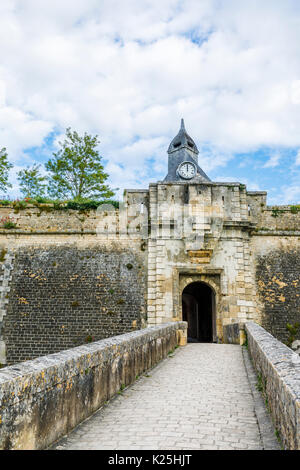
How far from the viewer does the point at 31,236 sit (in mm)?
14836

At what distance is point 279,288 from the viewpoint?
46.5ft

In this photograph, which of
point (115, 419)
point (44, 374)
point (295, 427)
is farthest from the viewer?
point (115, 419)

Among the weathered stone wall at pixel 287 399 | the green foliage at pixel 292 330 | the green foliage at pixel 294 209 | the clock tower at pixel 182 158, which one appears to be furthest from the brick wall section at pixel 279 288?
the clock tower at pixel 182 158

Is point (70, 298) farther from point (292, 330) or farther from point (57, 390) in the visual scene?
point (57, 390)

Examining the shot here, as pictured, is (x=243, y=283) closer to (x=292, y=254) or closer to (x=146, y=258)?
(x=292, y=254)

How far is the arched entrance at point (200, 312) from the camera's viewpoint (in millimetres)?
17533

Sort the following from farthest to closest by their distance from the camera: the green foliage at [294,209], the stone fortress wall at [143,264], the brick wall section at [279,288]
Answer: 1. the green foliage at [294,209]
2. the brick wall section at [279,288]
3. the stone fortress wall at [143,264]

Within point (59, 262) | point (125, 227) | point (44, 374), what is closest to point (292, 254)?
point (125, 227)

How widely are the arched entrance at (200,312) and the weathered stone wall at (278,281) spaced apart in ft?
7.65

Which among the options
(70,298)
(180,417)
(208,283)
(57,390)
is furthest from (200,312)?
(57,390)

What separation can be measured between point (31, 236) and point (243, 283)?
936 centimetres

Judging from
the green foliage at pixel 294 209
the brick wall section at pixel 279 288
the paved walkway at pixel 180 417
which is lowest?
the paved walkway at pixel 180 417

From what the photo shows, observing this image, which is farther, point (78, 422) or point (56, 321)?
point (56, 321)

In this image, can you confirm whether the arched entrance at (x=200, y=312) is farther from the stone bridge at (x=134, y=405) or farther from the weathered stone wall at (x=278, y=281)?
the stone bridge at (x=134, y=405)
